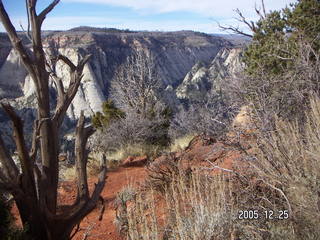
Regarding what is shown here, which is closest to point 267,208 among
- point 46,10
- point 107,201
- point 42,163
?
point 42,163

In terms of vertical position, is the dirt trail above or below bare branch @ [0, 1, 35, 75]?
below

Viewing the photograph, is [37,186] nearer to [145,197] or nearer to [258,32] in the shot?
[145,197]

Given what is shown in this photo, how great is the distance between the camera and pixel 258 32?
40.5ft

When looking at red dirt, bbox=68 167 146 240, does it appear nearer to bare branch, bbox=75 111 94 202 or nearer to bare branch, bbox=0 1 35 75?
bare branch, bbox=75 111 94 202

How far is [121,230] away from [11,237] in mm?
2012

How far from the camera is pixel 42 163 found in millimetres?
3219

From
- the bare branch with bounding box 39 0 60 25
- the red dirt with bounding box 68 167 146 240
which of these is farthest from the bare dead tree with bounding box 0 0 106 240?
the red dirt with bounding box 68 167 146 240

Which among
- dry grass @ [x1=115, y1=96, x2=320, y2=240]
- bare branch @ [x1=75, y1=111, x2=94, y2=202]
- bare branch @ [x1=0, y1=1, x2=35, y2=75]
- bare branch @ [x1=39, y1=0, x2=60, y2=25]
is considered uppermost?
bare branch @ [x1=39, y1=0, x2=60, y2=25]

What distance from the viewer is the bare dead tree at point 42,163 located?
118 inches

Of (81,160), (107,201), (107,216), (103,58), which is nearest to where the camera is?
(81,160)

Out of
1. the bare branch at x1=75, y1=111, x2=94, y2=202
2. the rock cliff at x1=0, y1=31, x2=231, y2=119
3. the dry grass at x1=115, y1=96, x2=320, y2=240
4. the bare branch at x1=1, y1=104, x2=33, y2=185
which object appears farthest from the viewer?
the rock cliff at x1=0, y1=31, x2=231, y2=119

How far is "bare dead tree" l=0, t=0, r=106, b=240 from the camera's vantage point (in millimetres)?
3004

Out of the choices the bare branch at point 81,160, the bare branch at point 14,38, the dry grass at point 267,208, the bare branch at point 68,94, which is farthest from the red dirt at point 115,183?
the bare branch at point 14,38

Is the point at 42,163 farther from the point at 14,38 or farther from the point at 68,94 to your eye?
the point at 14,38
